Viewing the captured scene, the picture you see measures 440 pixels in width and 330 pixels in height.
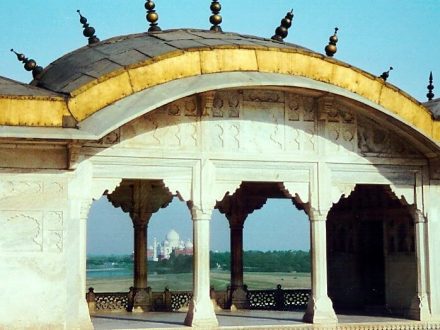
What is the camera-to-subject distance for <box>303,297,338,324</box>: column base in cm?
1188

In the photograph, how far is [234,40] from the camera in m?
12.4

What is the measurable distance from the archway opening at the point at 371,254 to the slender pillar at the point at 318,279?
2.05m

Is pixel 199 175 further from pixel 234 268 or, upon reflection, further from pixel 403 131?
pixel 234 268

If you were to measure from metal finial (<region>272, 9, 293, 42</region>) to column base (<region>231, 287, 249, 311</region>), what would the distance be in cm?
487

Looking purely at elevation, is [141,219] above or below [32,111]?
below

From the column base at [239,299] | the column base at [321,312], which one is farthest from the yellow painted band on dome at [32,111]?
the column base at [239,299]

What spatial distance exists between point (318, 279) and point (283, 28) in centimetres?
439

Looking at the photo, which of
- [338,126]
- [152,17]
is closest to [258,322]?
[338,126]

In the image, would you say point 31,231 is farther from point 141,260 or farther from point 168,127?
point 141,260

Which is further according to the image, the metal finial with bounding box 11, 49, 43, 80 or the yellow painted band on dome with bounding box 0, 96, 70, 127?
the metal finial with bounding box 11, 49, 43, 80

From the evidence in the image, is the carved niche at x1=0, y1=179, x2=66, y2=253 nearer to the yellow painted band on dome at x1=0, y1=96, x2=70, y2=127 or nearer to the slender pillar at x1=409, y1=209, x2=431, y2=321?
the yellow painted band on dome at x1=0, y1=96, x2=70, y2=127

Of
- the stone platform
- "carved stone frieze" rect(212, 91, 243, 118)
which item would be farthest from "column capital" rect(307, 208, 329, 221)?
"carved stone frieze" rect(212, 91, 243, 118)

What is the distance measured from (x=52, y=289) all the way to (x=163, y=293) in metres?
5.15

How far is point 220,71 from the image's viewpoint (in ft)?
36.9
